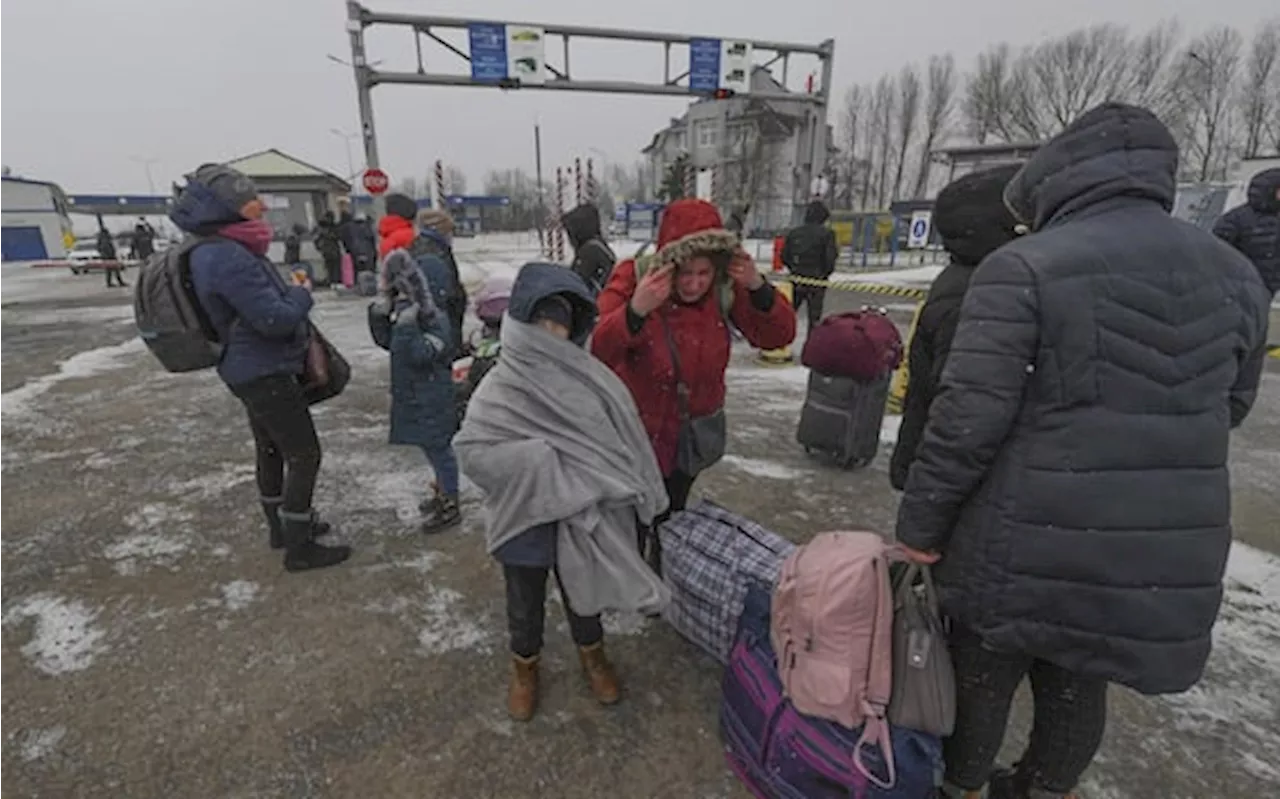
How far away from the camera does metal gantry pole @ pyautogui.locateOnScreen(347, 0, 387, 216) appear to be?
11461 mm

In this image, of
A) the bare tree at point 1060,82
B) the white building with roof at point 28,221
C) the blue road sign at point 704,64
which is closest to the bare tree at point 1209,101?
the bare tree at point 1060,82

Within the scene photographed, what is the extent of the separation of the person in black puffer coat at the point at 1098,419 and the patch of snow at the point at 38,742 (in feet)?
9.39

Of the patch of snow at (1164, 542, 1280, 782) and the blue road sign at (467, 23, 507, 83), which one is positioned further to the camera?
the blue road sign at (467, 23, 507, 83)

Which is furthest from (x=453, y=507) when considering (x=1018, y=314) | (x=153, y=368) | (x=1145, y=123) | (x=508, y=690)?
(x=153, y=368)

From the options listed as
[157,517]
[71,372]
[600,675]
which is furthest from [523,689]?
[71,372]

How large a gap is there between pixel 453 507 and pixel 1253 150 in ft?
172

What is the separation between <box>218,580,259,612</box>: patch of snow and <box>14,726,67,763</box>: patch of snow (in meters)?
0.76

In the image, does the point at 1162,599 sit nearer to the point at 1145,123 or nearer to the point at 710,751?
the point at 1145,123

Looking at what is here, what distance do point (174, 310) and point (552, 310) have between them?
186 centimetres

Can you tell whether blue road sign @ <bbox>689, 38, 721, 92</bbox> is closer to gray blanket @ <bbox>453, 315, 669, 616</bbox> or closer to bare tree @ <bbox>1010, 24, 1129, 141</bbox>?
gray blanket @ <bbox>453, 315, 669, 616</bbox>

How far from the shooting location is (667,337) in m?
2.38

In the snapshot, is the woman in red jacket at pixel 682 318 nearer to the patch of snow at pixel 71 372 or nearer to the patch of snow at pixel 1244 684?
the patch of snow at pixel 1244 684

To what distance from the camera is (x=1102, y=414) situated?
131cm

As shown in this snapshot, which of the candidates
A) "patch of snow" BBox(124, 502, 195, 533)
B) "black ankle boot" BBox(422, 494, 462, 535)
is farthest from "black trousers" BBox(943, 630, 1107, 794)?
"patch of snow" BBox(124, 502, 195, 533)
